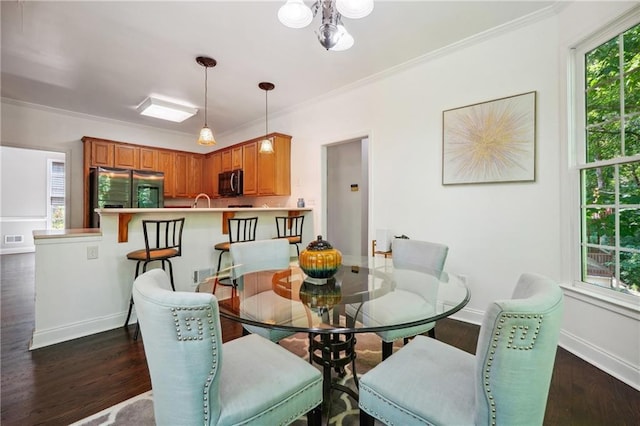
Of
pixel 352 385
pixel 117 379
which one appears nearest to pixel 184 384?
pixel 352 385

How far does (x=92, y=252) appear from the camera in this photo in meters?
2.53

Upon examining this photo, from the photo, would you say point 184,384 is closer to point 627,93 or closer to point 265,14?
point 265,14

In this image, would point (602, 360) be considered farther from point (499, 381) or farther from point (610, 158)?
point (499, 381)

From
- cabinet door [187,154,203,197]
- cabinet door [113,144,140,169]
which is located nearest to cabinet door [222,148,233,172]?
cabinet door [187,154,203,197]

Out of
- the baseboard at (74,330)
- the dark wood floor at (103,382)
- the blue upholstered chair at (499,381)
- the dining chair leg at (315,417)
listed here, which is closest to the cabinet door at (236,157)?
the baseboard at (74,330)

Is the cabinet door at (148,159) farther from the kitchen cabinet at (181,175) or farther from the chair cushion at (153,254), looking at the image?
the chair cushion at (153,254)

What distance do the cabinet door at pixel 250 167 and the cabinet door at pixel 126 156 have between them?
2.05 metres

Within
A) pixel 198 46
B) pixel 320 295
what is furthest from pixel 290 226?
pixel 320 295

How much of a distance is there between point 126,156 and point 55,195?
4.59 metres

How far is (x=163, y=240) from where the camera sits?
3008 mm

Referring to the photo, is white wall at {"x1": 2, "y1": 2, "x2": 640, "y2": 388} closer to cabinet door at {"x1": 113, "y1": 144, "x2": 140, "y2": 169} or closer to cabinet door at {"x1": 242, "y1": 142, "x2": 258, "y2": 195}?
cabinet door at {"x1": 242, "y1": 142, "x2": 258, "y2": 195}

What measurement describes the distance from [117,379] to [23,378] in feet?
2.06

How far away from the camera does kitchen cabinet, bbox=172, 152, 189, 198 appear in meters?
5.69

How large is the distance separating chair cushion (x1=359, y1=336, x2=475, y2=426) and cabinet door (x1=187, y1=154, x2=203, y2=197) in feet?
19.0
